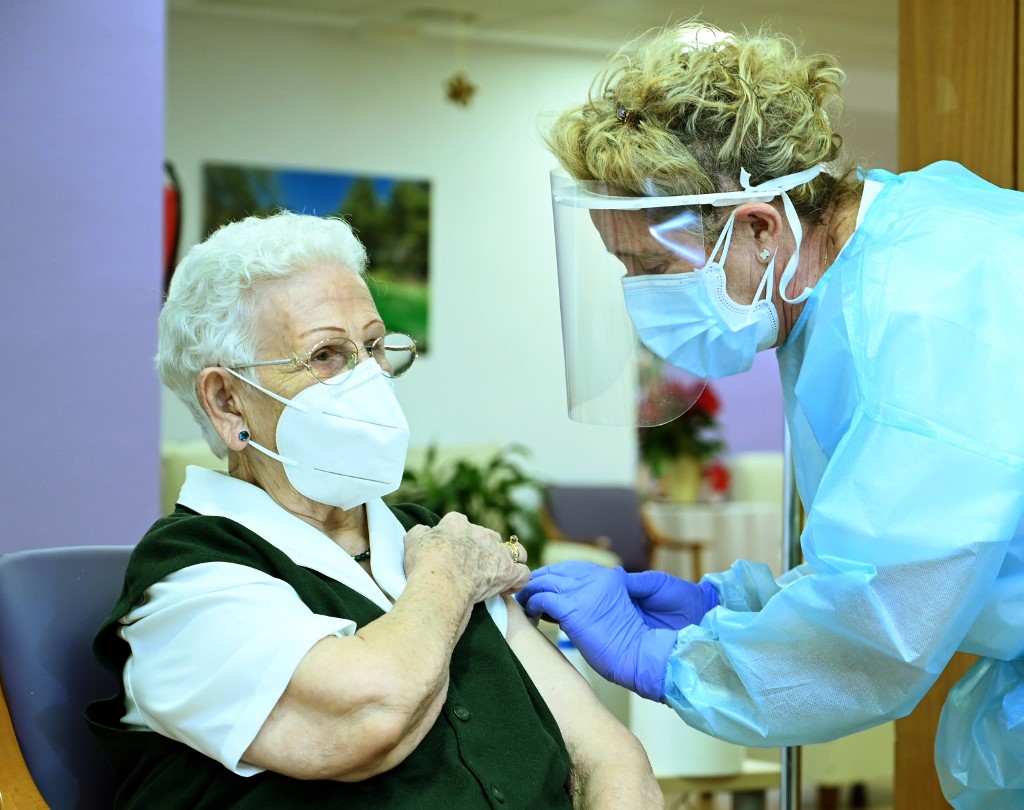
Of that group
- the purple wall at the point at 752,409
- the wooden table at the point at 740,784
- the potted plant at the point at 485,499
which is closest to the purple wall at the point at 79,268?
the wooden table at the point at 740,784

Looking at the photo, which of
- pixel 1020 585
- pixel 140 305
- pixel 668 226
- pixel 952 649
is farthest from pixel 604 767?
pixel 140 305

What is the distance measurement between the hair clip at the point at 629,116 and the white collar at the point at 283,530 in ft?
2.22

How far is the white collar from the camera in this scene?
1.49 meters

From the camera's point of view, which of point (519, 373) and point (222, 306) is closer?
point (222, 306)

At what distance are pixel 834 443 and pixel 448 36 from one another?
5541mm

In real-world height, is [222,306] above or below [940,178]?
below

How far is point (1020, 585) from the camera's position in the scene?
1398mm

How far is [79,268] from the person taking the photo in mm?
2334

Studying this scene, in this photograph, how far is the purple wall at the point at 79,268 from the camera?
2.26 meters

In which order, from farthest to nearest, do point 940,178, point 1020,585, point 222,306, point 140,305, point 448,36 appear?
point 448,36
point 140,305
point 940,178
point 222,306
point 1020,585

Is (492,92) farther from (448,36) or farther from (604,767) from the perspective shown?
(604,767)

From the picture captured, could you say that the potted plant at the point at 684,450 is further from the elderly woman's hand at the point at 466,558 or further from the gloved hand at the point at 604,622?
the elderly woman's hand at the point at 466,558

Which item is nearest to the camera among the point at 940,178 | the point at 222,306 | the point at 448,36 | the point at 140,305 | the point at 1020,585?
the point at 1020,585

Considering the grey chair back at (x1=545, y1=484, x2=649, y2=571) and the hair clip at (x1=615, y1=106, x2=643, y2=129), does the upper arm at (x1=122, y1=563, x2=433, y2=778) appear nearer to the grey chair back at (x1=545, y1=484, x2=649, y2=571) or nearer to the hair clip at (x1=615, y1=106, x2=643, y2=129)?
the hair clip at (x1=615, y1=106, x2=643, y2=129)
